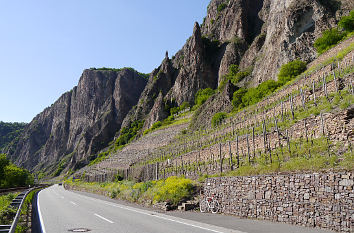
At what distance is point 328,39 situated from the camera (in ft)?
145

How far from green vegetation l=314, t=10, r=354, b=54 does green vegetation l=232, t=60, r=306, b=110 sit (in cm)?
447

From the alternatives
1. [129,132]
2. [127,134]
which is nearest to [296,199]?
[127,134]

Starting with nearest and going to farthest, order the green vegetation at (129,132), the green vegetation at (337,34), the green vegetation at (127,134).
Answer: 1. the green vegetation at (337,34)
2. the green vegetation at (127,134)
3. the green vegetation at (129,132)

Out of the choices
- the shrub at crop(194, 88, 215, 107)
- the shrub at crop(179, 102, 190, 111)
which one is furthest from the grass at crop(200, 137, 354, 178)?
the shrub at crop(179, 102, 190, 111)

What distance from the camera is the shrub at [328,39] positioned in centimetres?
4402

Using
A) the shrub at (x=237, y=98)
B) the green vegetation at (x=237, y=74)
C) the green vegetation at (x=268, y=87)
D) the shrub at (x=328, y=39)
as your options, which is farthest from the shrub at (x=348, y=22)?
the green vegetation at (x=237, y=74)

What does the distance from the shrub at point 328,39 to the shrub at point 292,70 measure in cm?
388

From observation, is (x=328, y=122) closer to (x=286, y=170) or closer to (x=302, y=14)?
(x=286, y=170)

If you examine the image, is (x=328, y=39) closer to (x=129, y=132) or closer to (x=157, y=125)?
(x=157, y=125)

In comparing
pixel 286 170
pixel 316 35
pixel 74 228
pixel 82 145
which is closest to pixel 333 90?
pixel 286 170

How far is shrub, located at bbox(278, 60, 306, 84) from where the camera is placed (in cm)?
4609

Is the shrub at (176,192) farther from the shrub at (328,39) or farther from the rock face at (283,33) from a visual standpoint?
the rock face at (283,33)

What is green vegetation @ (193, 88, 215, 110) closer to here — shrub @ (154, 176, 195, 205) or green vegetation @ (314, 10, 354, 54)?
green vegetation @ (314, 10, 354, 54)

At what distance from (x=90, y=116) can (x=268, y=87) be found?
142657mm
